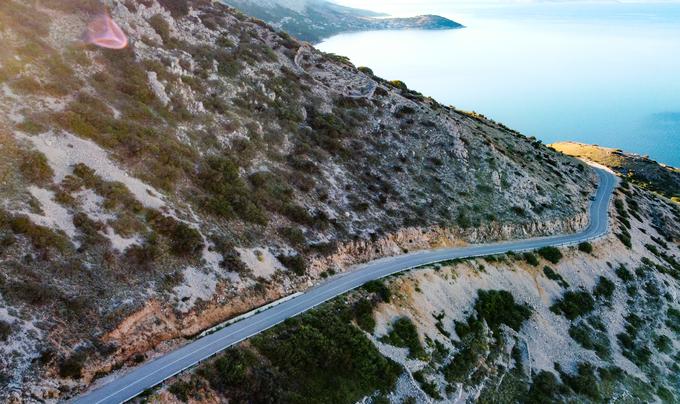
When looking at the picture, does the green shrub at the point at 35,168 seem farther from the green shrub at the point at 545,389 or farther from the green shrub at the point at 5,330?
the green shrub at the point at 545,389

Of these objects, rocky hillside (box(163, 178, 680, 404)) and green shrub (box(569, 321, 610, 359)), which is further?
green shrub (box(569, 321, 610, 359))

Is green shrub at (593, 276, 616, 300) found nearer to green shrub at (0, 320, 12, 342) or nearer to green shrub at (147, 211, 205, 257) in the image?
green shrub at (147, 211, 205, 257)

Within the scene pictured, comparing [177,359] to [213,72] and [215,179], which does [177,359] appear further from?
[213,72]

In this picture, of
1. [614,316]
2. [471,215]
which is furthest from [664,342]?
[471,215]

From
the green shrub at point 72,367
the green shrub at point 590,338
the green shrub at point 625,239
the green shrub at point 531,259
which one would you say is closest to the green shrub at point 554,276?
the green shrub at point 531,259

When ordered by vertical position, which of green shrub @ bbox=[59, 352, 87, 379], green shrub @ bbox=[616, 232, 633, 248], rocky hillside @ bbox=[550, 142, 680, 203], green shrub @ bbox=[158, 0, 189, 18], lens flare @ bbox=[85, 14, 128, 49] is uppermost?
green shrub @ bbox=[158, 0, 189, 18]

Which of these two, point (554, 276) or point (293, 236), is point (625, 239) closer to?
point (554, 276)

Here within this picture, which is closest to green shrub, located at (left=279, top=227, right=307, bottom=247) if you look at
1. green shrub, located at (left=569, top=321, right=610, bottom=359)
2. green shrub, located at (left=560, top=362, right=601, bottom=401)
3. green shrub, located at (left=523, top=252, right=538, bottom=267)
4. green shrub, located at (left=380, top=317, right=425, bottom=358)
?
green shrub, located at (left=380, top=317, right=425, bottom=358)
